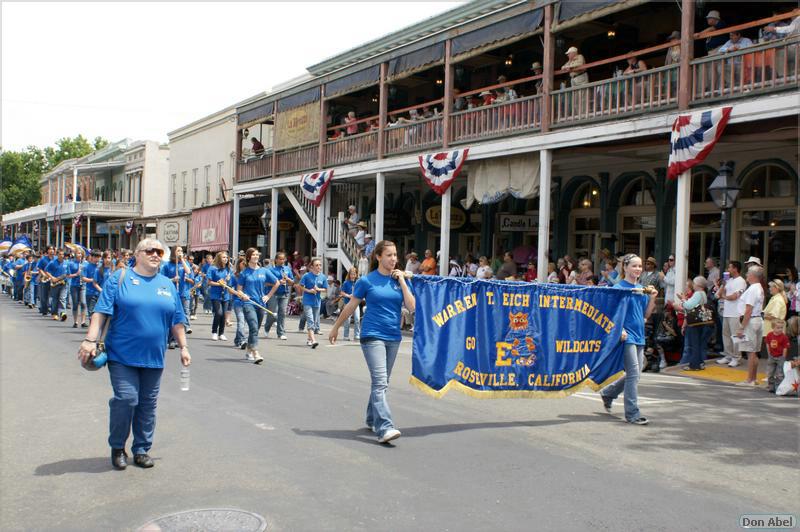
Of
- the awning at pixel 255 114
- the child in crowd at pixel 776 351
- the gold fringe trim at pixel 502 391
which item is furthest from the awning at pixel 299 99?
Result: the gold fringe trim at pixel 502 391

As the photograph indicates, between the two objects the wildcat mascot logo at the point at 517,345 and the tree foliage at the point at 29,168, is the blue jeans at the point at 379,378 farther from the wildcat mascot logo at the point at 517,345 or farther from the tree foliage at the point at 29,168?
the tree foliage at the point at 29,168

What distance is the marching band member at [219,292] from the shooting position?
15.4 m

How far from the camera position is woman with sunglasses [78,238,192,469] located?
5809 mm

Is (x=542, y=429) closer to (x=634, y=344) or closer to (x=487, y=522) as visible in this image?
(x=634, y=344)

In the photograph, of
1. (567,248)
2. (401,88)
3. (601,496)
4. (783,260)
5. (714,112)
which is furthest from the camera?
(401,88)

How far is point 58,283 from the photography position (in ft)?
63.7

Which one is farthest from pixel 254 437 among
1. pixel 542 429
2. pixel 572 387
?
pixel 572 387

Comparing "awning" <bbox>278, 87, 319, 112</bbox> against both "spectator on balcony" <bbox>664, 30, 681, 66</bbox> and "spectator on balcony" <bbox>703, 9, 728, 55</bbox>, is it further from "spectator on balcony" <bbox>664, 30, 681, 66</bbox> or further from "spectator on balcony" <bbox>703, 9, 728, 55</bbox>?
"spectator on balcony" <bbox>703, 9, 728, 55</bbox>

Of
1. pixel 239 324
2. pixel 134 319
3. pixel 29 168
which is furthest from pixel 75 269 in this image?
pixel 29 168

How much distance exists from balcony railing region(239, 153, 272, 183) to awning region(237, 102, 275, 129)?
1377mm

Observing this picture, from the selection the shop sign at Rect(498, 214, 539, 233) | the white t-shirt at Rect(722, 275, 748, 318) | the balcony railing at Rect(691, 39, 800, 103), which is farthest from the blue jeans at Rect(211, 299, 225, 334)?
the balcony railing at Rect(691, 39, 800, 103)

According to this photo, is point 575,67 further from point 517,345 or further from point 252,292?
point 517,345

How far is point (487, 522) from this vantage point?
484 centimetres

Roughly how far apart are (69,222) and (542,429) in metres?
66.9
